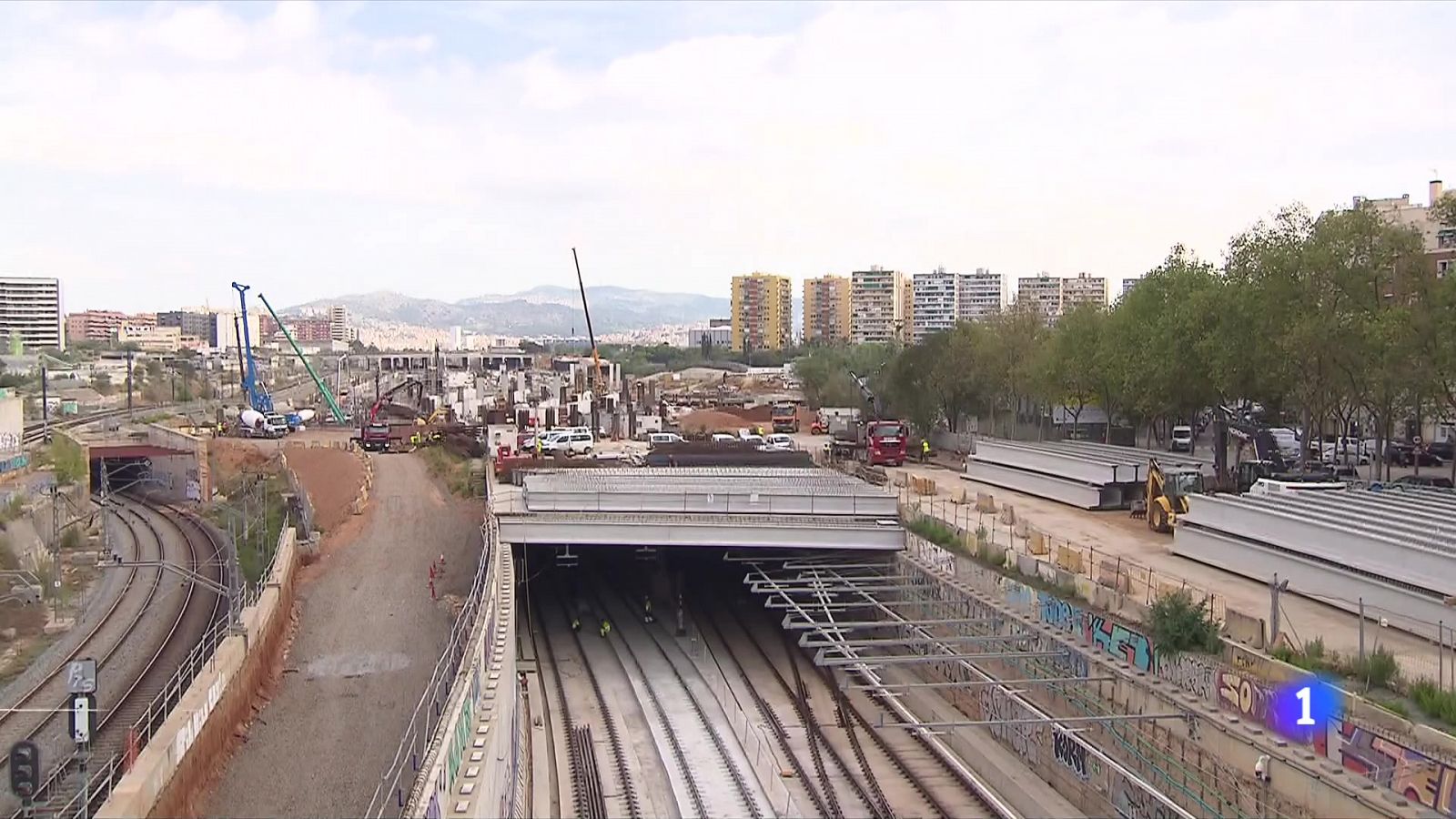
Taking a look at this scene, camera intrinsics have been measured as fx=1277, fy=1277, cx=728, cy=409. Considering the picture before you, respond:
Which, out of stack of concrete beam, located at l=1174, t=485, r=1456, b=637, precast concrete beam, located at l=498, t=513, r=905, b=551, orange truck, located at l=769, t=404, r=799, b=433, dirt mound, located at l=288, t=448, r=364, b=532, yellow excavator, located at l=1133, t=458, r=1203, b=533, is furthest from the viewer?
orange truck, located at l=769, t=404, r=799, b=433

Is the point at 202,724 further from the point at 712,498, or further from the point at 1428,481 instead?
the point at 1428,481

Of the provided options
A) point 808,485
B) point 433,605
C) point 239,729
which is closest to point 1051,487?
point 808,485

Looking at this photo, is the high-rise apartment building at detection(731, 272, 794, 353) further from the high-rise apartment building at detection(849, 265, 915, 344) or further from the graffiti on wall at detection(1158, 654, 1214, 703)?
the graffiti on wall at detection(1158, 654, 1214, 703)

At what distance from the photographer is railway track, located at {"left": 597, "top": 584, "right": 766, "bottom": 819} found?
18109 millimetres

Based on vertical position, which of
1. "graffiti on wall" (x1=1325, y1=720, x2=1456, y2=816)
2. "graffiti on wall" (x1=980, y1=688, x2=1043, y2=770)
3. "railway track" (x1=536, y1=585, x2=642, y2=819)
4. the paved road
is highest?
"graffiti on wall" (x1=1325, y1=720, x2=1456, y2=816)

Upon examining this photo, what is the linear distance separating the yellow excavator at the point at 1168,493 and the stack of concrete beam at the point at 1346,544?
9.26 feet

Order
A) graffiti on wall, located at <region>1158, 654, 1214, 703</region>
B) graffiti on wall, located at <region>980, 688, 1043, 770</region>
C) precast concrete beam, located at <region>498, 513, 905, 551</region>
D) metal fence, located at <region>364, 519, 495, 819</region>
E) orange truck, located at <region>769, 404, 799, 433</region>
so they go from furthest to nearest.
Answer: orange truck, located at <region>769, 404, 799, 433</region> → precast concrete beam, located at <region>498, 513, 905, 551</region> → graffiti on wall, located at <region>980, 688, 1043, 770</region> → graffiti on wall, located at <region>1158, 654, 1214, 703</region> → metal fence, located at <region>364, 519, 495, 819</region>

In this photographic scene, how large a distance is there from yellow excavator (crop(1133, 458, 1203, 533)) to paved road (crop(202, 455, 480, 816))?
15021 mm

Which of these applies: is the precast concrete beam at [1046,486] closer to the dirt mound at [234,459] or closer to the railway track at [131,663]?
the railway track at [131,663]

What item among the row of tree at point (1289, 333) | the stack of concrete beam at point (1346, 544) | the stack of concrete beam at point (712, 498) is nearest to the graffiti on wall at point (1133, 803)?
the stack of concrete beam at point (1346, 544)

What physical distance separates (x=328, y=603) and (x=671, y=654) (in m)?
7.64

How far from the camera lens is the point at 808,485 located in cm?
3084

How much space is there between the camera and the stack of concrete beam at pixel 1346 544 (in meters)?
17.7

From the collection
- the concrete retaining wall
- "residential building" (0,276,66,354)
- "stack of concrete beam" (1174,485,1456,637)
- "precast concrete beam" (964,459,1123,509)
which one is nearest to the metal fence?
the concrete retaining wall
